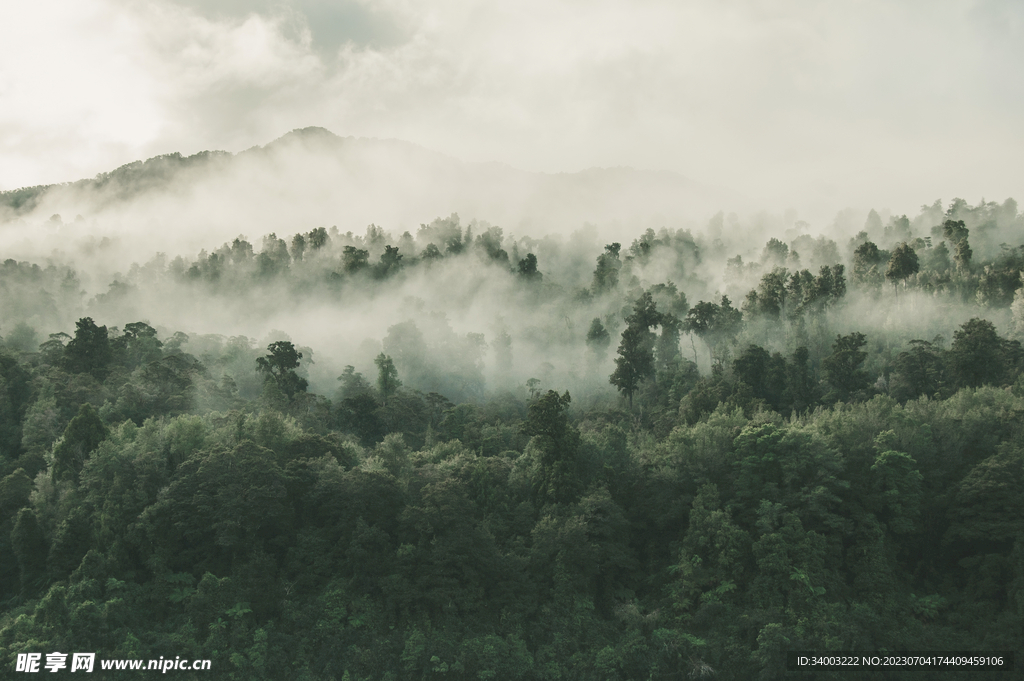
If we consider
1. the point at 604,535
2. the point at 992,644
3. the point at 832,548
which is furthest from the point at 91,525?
the point at 992,644

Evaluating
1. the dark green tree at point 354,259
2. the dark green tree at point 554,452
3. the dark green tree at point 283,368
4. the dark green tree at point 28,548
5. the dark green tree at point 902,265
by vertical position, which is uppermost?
the dark green tree at point 354,259

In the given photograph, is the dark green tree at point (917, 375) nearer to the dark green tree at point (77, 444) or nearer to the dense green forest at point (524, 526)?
the dense green forest at point (524, 526)

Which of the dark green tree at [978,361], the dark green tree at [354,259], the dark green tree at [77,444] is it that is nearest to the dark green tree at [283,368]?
the dark green tree at [77,444]

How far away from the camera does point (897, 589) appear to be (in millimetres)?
45188

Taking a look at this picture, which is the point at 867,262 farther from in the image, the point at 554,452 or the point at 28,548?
the point at 28,548

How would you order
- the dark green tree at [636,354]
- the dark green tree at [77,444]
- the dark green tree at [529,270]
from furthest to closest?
1. the dark green tree at [529,270]
2. the dark green tree at [636,354]
3. the dark green tree at [77,444]

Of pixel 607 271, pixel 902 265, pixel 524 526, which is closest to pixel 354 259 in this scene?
pixel 607 271

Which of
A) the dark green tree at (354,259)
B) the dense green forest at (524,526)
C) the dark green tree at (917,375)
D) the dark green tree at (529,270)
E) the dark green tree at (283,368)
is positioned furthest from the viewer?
the dark green tree at (354,259)

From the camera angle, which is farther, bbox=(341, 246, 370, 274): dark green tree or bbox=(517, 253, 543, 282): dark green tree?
bbox=(341, 246, 370, 274): dark green tree

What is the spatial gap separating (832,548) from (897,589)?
4056mm

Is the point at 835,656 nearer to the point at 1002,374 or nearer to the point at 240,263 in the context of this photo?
the point at 1002,374

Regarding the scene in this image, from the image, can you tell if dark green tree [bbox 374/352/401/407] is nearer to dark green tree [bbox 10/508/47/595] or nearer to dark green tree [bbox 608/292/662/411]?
dark green tree [bbox 608/292/662/411]

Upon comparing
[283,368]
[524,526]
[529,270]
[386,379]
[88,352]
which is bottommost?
[524,526]

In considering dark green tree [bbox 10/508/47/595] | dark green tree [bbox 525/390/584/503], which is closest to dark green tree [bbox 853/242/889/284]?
dark green tree [bbox 525/390/584/503]
